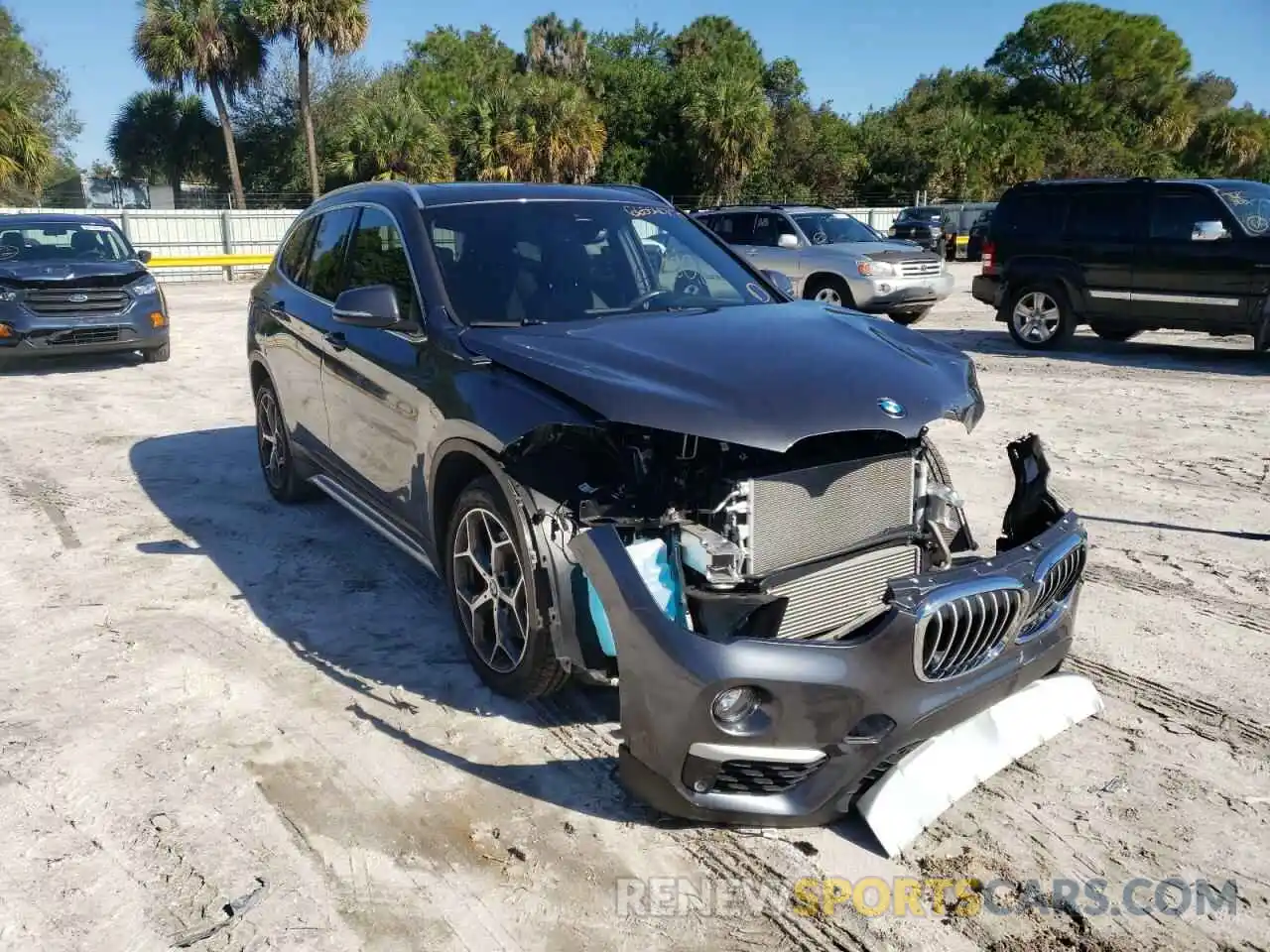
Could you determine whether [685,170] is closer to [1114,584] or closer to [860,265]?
[860,265]

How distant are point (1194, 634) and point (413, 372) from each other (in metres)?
3.39

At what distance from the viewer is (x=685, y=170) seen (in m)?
43.9

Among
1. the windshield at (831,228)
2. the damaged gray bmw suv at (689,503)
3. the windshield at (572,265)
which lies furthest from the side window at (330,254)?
the windshield at (831,228)

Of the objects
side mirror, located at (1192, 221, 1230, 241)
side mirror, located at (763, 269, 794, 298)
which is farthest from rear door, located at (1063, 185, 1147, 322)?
side mirror, located at (763, 269, 794, 298)

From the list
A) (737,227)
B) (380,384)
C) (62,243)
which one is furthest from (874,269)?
(380,384)

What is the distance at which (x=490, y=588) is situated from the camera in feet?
12.2

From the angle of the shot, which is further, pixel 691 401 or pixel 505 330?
pixel 505 330

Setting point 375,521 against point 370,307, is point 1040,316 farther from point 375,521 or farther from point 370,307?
point 370,307

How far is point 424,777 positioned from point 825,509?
60.6 inches

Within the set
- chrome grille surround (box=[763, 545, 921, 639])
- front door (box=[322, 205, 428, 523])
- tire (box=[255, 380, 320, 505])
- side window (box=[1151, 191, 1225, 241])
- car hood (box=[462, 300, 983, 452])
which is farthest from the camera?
side window (box=[1151, 191, 1225, 241])

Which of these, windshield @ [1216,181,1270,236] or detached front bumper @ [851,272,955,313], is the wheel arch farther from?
detached front bumper @ [851,272,955,313]

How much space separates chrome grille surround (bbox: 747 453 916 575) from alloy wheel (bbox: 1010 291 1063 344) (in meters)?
10.0

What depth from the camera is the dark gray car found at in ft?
35.3

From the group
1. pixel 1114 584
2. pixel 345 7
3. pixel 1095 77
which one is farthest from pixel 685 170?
pixel 1114 584
